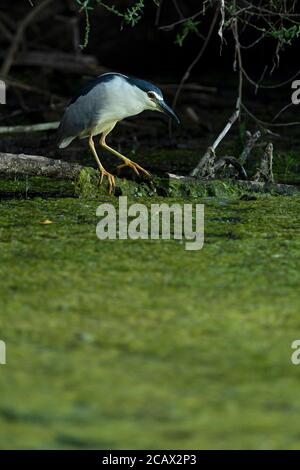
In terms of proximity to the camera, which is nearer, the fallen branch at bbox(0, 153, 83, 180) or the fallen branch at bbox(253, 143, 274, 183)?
the fallen branch at bbox(0, 153, 83, 180)

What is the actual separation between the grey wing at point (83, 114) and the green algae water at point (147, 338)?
41.5 inches

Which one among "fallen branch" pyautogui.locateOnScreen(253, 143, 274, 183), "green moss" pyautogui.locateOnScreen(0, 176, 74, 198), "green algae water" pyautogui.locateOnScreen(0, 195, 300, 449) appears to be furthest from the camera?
"fallen branch" pyautogui.locateOnScreen(253, 143, 274, 183)

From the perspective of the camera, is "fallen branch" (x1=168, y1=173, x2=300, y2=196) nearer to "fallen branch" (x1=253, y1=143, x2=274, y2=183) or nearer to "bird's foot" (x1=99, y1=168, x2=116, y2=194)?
"fallen branch" (x1=253, y1=143, x2=274, y2=183)

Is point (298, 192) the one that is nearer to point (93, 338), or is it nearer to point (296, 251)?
point (296, 251)

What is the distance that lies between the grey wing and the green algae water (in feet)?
3.46

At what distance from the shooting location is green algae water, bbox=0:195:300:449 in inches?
102

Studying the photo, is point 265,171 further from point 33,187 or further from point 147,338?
point 147,338

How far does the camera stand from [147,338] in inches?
124

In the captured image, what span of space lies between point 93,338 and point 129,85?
266 centimetres

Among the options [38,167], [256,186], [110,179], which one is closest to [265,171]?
[256,186]

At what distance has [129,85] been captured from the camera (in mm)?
5574

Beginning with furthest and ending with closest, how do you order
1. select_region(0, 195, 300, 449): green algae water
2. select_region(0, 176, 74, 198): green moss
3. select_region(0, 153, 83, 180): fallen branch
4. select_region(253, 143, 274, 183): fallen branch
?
select_region(253, 143, 274, 183): fallen branch, select_region(0, 176, 74, 198): green moss, select_region(0, 153, 83, 180): fallen branch, select_region(0, 195, 300, 449): green algae water

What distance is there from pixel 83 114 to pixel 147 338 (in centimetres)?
263

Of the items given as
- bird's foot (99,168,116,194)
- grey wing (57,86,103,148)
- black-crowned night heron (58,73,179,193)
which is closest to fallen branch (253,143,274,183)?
black-crowned night heron (58,73,179,193)
